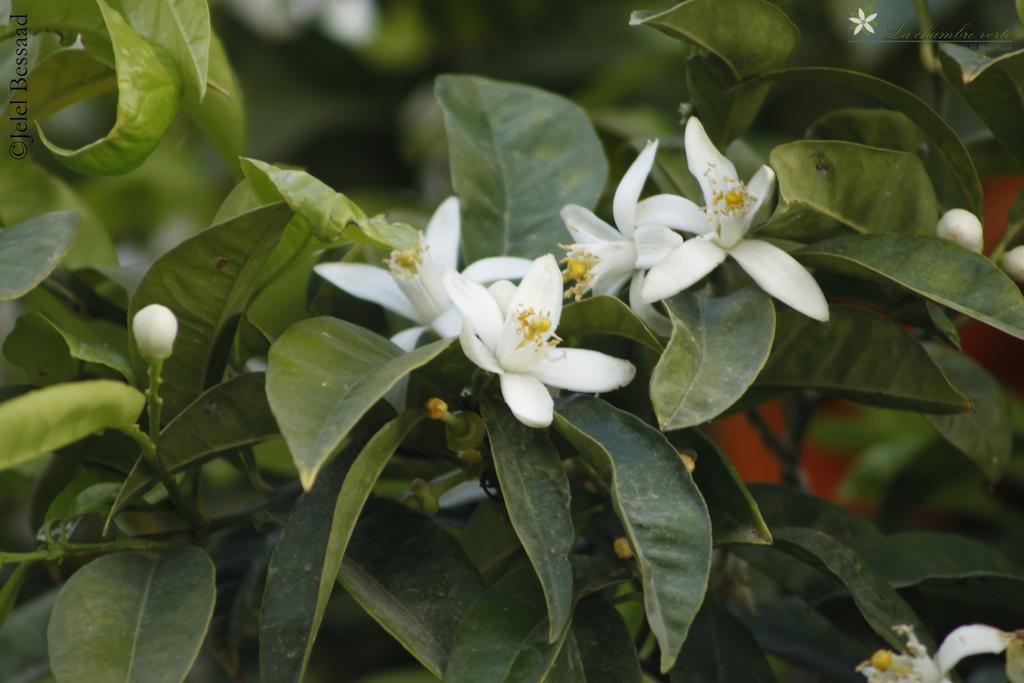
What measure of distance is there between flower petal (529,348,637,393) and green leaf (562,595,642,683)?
111 mm

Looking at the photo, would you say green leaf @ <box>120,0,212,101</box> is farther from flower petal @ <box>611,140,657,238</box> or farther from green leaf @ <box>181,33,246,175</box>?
flower petal @ <box>611,140,657,238</box>

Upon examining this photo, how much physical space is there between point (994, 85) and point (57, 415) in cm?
50

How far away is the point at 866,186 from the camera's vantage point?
1.94 feet

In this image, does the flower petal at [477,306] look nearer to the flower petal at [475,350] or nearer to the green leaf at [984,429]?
the flower petal at [475,350]

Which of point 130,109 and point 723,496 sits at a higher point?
point 130,109

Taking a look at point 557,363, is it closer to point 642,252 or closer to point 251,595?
point 642,252

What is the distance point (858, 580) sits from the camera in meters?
0.58

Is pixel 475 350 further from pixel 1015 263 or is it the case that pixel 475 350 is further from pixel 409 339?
pixel 1015 263

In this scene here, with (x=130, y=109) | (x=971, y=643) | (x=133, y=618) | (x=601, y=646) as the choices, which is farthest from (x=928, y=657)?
(x=130, y=109)

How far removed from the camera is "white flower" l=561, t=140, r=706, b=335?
0.59 m

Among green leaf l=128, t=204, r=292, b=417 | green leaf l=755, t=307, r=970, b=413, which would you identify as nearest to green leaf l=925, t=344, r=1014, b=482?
green leaf l=755, t=307, r=970, b=413

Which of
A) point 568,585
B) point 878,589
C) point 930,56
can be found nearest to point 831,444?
point 930,56

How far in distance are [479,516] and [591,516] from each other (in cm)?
7

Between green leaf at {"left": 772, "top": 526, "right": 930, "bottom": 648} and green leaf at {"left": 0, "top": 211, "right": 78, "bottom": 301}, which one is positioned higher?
green leaf at {"left": 0, "top": 211, "right": 78, "bottom": 301}
